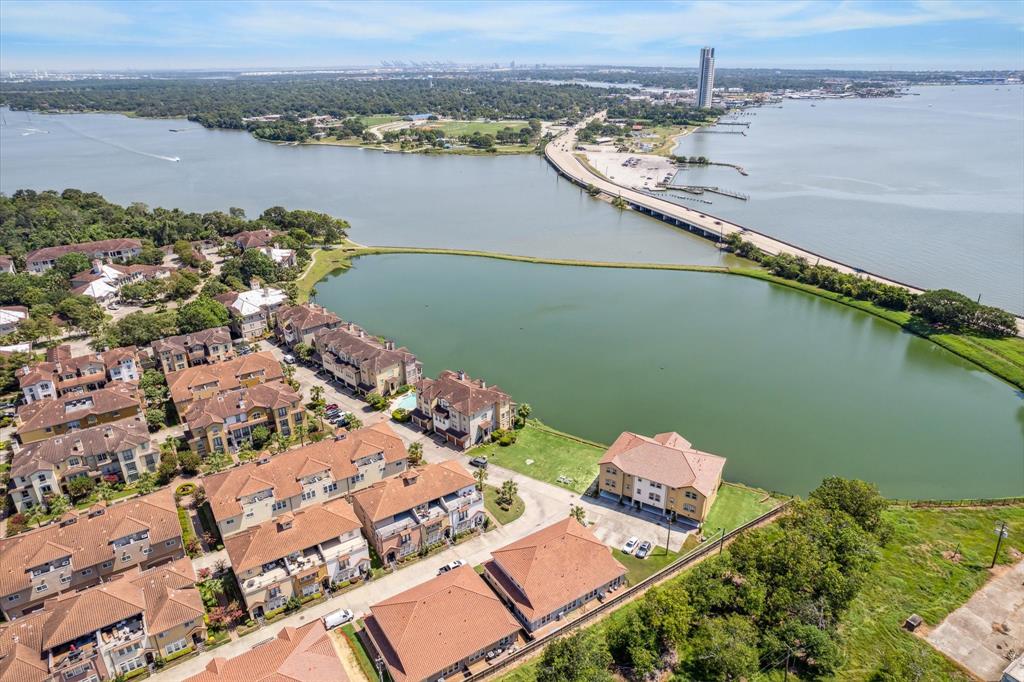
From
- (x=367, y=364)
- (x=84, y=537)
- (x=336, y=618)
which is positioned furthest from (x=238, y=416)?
(x=336, y=618)

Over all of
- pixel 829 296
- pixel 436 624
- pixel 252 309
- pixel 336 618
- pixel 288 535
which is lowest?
pixel 336 618

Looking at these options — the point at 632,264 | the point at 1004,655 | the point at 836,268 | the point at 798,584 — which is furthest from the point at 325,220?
the point at 1004,655

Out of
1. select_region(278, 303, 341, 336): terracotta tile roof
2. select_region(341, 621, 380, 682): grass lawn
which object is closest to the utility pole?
select_region(341, 621, 380, 682): grass lawn

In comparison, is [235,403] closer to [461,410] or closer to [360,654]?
[461,410]

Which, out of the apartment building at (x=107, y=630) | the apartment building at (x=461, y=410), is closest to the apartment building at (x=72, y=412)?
the apartment building at (x=107, y=630)

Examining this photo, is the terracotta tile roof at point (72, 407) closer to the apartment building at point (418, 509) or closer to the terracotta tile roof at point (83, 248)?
the apartment building at point (418, 509)

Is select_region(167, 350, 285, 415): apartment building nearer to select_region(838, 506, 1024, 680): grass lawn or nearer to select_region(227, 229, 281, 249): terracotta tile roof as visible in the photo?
select_region(227, 229, 281, 249): terracotta tile roof

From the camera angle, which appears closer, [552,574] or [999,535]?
[552,574]
